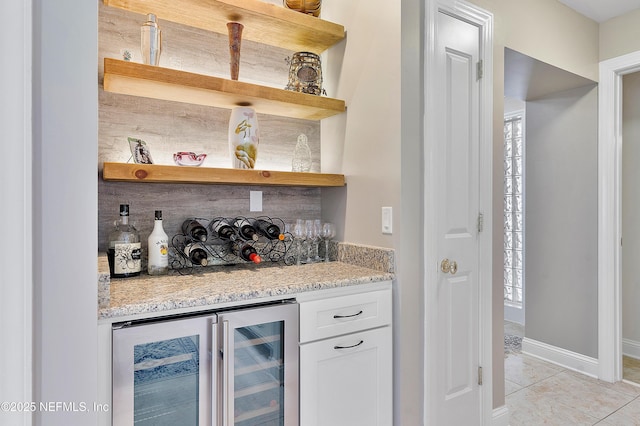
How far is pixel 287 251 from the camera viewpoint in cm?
212

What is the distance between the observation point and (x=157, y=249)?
166cm

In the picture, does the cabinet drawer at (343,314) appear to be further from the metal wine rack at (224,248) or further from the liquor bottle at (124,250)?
the liquor bottle at (124,250)

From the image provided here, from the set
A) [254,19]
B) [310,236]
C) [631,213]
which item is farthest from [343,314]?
[631,213]

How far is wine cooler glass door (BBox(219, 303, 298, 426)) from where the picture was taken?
133 cm

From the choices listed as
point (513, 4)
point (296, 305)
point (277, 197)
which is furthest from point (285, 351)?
point (513, 4)

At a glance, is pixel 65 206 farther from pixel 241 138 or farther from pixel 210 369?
pixel 241 138

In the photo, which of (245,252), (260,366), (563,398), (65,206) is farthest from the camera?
(563,398)

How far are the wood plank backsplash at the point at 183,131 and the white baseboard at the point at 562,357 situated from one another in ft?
8.11

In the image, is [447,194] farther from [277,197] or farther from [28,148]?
[28,148]

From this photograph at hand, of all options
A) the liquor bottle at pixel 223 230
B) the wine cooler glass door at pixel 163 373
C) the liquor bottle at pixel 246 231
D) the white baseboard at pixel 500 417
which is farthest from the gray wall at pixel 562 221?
the wine cooler glass door at pixel 163 373

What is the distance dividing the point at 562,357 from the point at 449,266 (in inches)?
77.0

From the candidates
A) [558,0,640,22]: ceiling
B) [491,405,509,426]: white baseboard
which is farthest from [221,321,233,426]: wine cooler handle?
[558,0,640,22]: ceiling

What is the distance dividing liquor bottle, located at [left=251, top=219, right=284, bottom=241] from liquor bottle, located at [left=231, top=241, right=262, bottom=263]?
0.13 metres

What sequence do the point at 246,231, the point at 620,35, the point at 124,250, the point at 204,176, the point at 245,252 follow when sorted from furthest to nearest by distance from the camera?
the point at 620,35 < the point at 246,231 < the point at 245,252 < the point at 204,176 < the point at 124,250
